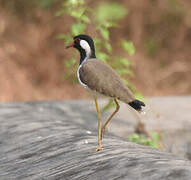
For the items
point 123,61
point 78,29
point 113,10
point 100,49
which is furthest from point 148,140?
point 113,10

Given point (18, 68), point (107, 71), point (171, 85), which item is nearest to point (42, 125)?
point (107, 71)

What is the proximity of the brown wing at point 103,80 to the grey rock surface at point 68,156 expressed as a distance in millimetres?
276

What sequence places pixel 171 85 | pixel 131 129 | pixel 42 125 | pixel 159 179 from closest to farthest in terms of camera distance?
pixel 159 179 → pixel 42 125 → pixel 131 129 → pixel 171 85

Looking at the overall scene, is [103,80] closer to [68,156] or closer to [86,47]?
[86,47]

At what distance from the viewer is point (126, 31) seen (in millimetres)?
8969

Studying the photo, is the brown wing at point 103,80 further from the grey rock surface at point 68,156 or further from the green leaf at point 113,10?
the green leaf at point 113,10

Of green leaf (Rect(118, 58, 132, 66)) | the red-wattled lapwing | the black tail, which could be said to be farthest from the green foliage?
the black tail

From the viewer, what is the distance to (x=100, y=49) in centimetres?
781

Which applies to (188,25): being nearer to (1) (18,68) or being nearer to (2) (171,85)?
(2) (171,85)

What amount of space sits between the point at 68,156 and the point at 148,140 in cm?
156

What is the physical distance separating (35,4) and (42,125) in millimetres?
5182

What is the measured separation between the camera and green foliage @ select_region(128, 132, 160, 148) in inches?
169

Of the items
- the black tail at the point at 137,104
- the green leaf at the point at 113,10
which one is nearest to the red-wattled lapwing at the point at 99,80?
the black tail at the point at 137,104

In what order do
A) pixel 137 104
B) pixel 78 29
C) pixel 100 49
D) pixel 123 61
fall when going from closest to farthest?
pixel 137 104 → pixel 78 29 → pixel 123 61 → pixel 100 49
